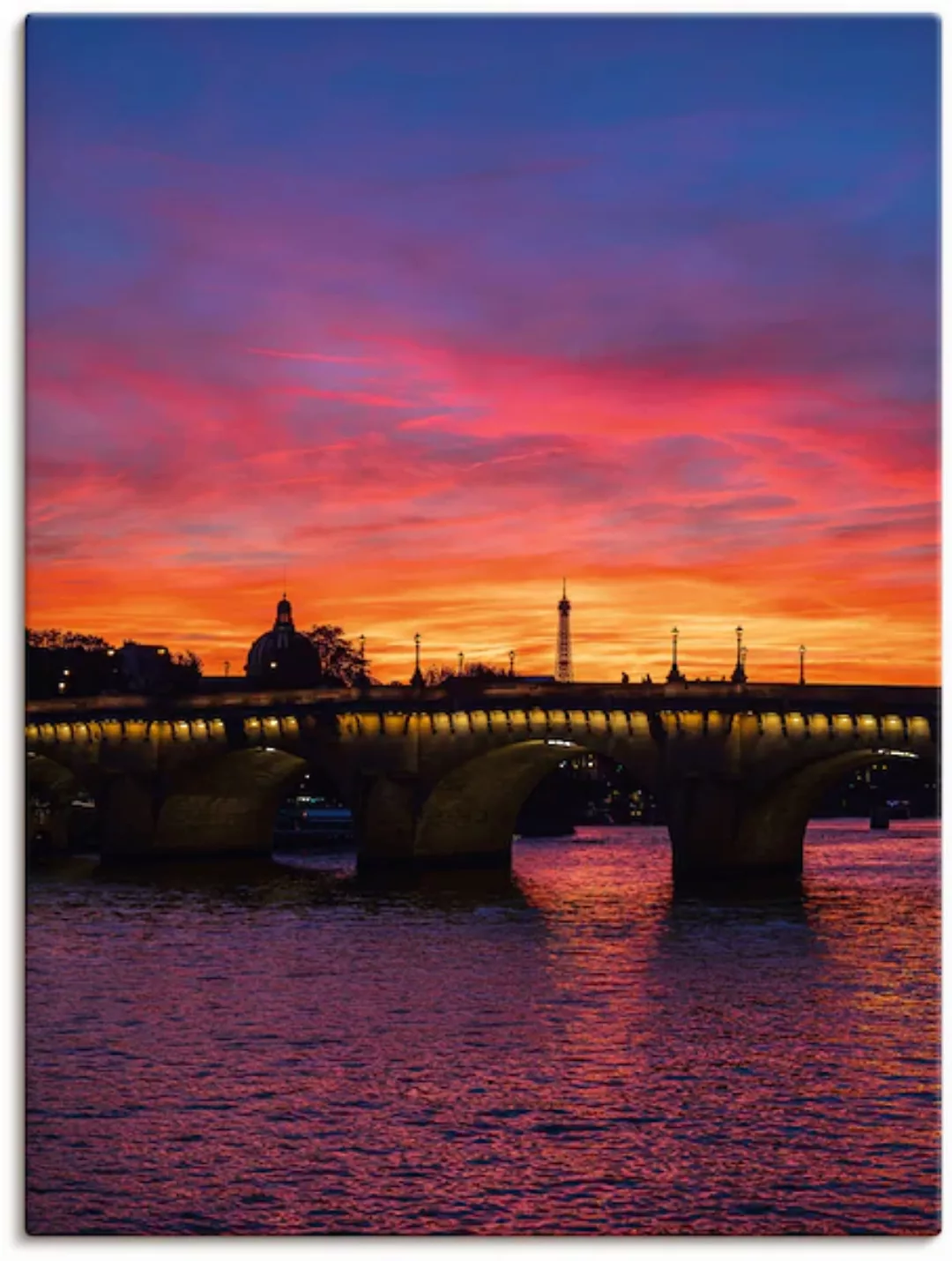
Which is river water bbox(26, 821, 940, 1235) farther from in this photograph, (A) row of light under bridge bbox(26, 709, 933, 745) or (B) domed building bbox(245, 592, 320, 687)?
(B) domed building bbox(245, 592, 320, 687)

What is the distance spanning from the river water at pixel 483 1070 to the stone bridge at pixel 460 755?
794 centimetres

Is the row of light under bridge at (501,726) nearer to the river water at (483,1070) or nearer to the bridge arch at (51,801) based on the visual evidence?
the bridge arch at (51,801)

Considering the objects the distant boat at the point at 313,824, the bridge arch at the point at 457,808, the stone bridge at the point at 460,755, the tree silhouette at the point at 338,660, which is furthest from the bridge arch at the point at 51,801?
the bridge arch at the point at 457,808

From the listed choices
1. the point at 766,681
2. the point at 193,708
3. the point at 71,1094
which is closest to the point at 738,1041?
the point at 71,1094

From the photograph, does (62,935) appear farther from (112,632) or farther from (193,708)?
(193,708)

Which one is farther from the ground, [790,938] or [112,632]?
[112,632]

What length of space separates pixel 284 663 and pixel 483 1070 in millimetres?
42219

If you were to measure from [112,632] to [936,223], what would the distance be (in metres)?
12.5

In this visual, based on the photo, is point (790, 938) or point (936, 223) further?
point (790, 938)

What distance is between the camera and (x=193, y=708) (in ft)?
252

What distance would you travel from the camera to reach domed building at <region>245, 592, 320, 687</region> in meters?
66.6

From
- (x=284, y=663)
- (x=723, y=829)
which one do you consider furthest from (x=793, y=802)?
(x=284, y=663)

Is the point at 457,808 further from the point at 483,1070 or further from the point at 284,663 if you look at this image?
the point at 483,1070

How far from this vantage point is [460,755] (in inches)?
2800
